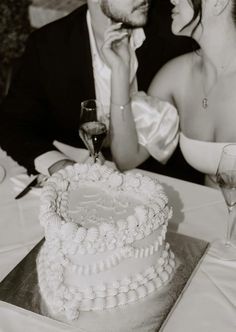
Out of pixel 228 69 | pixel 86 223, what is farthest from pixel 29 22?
pixel 86 223

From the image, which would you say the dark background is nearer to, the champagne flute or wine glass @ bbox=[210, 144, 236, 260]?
the champagne flute

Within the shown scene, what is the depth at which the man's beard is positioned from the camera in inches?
96.6

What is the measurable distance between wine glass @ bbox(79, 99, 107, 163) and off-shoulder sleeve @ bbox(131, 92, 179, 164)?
1.80ft

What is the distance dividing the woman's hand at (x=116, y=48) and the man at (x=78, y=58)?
0.25m

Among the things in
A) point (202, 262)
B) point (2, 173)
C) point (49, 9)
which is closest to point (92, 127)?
point (2, 173)

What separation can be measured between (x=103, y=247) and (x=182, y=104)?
4.56 feet

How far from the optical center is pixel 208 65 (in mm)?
2273

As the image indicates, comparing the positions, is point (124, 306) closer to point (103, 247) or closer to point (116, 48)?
point (103, 247)

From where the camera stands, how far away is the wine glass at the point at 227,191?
1454mm

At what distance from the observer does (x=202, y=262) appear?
1.47 m

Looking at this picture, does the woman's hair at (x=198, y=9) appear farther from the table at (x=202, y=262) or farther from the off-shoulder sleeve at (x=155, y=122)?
the table at (x=202, y=262)

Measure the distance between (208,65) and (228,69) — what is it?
96 millimetres

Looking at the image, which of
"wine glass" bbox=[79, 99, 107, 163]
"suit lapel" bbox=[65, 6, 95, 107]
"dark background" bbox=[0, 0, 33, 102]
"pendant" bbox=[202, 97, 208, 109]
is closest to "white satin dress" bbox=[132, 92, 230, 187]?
"pendant" bbox=[202, 97, 208, 109]

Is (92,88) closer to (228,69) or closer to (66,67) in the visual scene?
(66,67)
